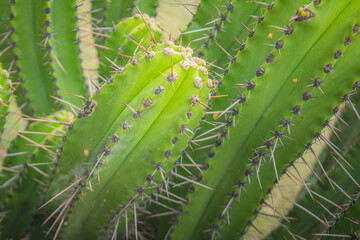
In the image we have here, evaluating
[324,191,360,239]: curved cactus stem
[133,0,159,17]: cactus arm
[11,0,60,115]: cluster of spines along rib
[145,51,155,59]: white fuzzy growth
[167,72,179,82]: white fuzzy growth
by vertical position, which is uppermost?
[145,51,155,59]: white fuzzy growth

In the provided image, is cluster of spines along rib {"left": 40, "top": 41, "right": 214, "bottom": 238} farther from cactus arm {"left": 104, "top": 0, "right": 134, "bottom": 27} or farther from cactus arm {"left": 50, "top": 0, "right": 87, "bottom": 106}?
cactus arm {"left": 104, "top": 0, "right": 134, "bottom": 27}

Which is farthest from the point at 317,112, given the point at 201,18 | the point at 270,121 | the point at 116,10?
the point at 116,10

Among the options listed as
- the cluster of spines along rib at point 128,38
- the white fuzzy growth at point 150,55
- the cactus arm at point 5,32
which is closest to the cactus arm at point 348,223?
the white fuzzy growth at point 150,55

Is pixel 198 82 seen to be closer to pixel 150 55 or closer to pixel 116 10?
pixel 150 55

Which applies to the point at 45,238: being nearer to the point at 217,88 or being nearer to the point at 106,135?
the point at 106,135

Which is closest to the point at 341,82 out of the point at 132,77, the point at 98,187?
the point at 132,77

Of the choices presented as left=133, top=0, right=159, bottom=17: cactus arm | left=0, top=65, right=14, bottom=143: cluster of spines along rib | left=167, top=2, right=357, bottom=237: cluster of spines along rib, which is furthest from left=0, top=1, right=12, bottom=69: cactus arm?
left=167, top=2, right=357, bottom=237: cluster of spines along rib
